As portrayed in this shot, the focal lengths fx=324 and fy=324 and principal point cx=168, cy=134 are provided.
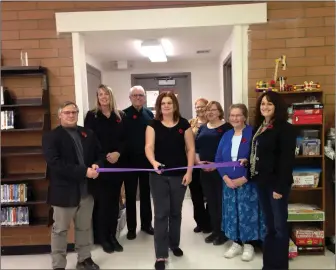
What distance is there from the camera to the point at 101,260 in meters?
3.00

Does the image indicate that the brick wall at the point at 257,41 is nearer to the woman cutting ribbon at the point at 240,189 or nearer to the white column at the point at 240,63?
the white column at the point at 240,63

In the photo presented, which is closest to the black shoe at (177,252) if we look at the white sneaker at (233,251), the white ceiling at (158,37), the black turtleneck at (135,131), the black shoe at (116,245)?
A: the white sneaker at (233,251)

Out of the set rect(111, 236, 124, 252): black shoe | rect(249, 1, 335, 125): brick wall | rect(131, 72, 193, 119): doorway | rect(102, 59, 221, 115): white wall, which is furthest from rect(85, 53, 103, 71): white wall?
rect(111, 236, 124, 252): black shoe

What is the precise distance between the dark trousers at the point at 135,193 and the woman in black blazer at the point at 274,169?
1.21 metres

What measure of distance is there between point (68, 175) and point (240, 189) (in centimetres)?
147

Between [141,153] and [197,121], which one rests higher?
[197,121]

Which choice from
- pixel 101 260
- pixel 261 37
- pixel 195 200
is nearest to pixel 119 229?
pixel 101 260

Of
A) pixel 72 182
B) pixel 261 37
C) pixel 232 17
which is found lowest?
pixel 72 182

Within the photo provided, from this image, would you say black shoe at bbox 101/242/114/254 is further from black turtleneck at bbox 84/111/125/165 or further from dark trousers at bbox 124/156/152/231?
black turtleneck at bbox 84/111/125/165

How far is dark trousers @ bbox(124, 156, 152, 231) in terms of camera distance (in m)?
3.33

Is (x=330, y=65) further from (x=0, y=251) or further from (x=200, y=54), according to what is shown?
(x=0, y=251)

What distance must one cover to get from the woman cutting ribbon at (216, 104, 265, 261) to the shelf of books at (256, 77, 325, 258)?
0.37 meters

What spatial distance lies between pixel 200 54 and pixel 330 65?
7.65 ft

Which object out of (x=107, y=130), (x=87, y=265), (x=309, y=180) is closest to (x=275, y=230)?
(x=309, y=180)
